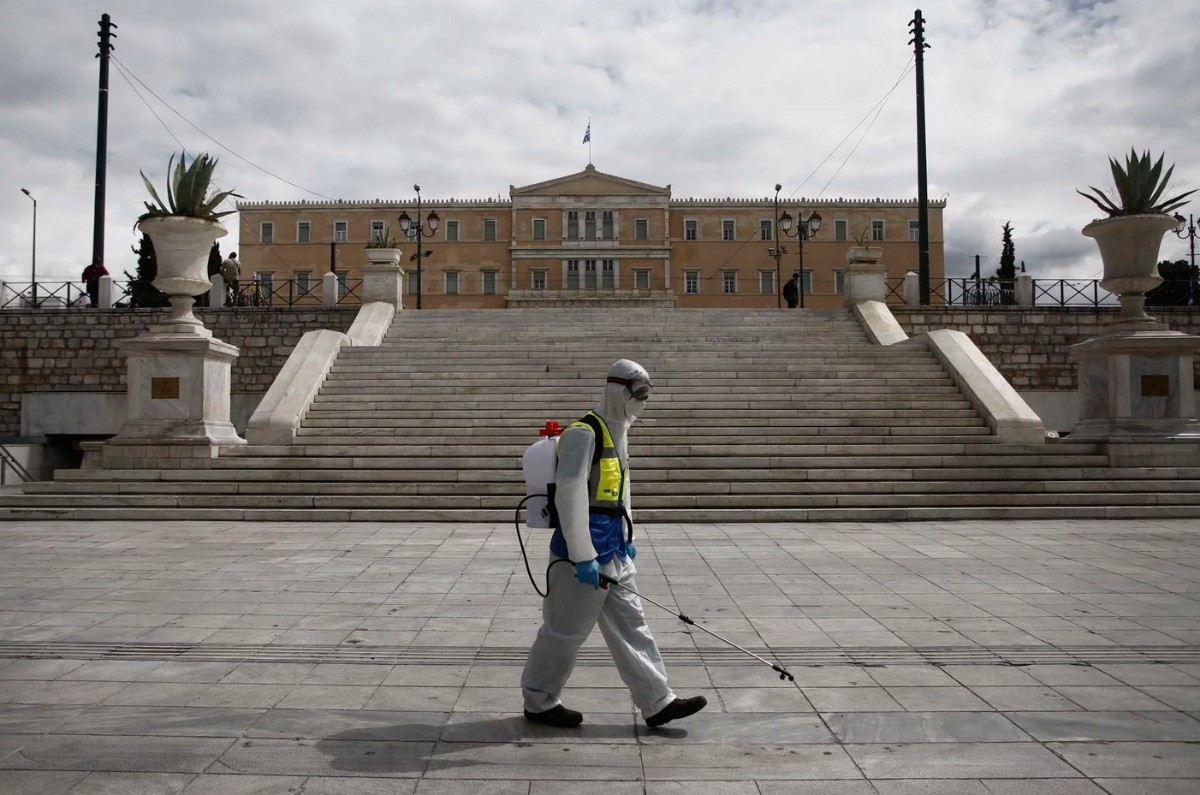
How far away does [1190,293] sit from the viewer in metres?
23.0

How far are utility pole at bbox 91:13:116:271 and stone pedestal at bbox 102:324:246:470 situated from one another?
11.9m

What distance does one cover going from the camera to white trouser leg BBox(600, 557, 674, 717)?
3.85 m

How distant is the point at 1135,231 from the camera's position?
13227 millimetres

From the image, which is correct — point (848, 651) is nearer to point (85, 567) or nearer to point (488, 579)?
point (488, 579)

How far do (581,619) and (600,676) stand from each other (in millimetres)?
963

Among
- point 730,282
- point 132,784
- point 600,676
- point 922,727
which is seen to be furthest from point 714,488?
point 730,282

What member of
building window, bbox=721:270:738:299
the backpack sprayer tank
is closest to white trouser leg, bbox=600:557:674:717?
the backpack sprayer tank

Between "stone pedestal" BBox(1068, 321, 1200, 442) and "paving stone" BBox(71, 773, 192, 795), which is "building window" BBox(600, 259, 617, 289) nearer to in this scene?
"stone pedestal" BBox(1068, 321, 1200, 442)

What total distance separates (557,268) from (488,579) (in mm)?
53499

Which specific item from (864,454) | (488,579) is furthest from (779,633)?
(864,454)

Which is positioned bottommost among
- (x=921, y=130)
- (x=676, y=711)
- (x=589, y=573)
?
(x=676, y=711)

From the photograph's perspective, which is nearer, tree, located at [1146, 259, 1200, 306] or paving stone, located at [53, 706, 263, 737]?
paving stone, located at [53, 706, 263, 737]

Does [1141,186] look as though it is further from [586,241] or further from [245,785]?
[586,241]

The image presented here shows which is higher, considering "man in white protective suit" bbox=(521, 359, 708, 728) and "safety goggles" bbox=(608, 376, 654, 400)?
"safety goggles" bbox=(608, 376, 654, 400)
